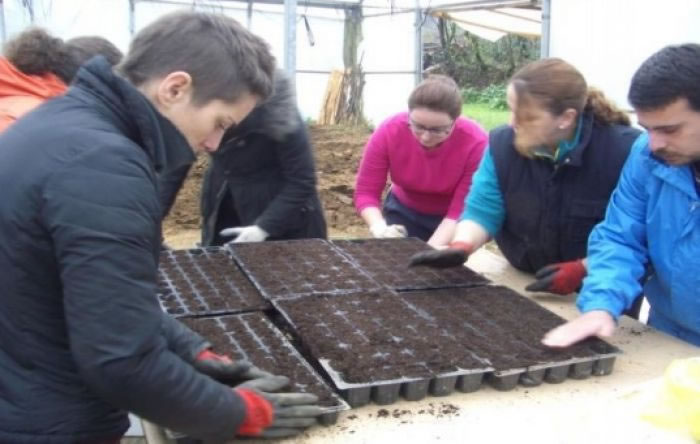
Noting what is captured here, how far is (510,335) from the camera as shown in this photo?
1.77 m

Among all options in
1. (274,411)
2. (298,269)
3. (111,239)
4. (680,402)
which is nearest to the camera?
(111,239)

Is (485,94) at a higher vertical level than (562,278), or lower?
lower

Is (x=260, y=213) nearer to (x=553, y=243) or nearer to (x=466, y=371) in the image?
(x=553, y=243)

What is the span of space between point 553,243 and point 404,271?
537mm

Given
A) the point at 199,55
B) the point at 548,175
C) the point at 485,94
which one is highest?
the point at 199,55

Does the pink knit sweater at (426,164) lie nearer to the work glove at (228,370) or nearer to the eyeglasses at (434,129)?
the eyeglasses at (434,129)

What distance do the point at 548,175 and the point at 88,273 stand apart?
1.72 m

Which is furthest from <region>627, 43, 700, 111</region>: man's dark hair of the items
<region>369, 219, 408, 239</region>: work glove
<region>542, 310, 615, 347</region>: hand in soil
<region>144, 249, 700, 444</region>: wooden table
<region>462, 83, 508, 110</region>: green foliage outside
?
<region>462, 83, 508, 110</region>: green foliage outside

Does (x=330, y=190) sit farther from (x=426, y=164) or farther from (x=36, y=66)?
(x=36, y=66)

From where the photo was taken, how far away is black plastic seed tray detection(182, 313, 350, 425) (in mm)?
1435

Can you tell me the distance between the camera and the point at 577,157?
88.1 inches

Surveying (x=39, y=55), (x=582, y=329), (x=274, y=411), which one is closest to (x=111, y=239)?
(x=274, y=411)

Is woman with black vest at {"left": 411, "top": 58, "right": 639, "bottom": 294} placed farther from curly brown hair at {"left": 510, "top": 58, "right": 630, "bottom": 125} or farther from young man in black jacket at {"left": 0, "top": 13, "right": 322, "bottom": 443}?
young man in black jacket at {"left": 0, "top": 13, "right": 322, "bottom": 443}

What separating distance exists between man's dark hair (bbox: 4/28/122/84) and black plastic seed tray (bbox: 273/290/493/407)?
1.04 metres
